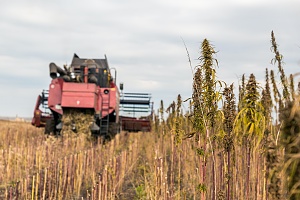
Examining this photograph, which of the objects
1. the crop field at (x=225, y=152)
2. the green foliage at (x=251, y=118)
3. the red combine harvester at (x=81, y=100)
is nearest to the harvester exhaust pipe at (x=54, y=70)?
the red combine harvester at (x=81, y=100)

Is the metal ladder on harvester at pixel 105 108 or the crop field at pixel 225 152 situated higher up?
the metal ladder on harvester at pixel 105 108

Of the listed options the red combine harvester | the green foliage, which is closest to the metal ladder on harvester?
the red combine harvester

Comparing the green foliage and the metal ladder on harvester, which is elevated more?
the metal ladder on harvester

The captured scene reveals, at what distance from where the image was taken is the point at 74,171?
6.21m

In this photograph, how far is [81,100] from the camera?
11.4m

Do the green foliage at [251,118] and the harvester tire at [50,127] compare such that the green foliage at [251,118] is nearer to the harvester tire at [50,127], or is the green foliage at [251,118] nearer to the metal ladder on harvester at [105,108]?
the metal ladder on harvester at [105,108]

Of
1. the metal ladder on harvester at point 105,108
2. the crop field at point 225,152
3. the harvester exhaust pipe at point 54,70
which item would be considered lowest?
the crop field at point 225,152

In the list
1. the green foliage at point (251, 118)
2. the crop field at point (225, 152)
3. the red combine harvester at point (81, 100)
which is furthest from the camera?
the red combine harvester at point (81, 100)

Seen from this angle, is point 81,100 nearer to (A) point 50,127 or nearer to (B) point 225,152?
(A) point 50,127

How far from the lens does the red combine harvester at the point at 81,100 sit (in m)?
11.4

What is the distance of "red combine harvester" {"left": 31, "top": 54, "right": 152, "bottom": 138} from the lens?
11.4 m

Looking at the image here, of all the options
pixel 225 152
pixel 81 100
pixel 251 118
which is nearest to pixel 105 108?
pixel 81 100

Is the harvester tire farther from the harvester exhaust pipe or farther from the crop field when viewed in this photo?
the crop field

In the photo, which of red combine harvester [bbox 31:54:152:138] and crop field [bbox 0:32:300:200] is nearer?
crop field [bbox 0:32:300:200]
